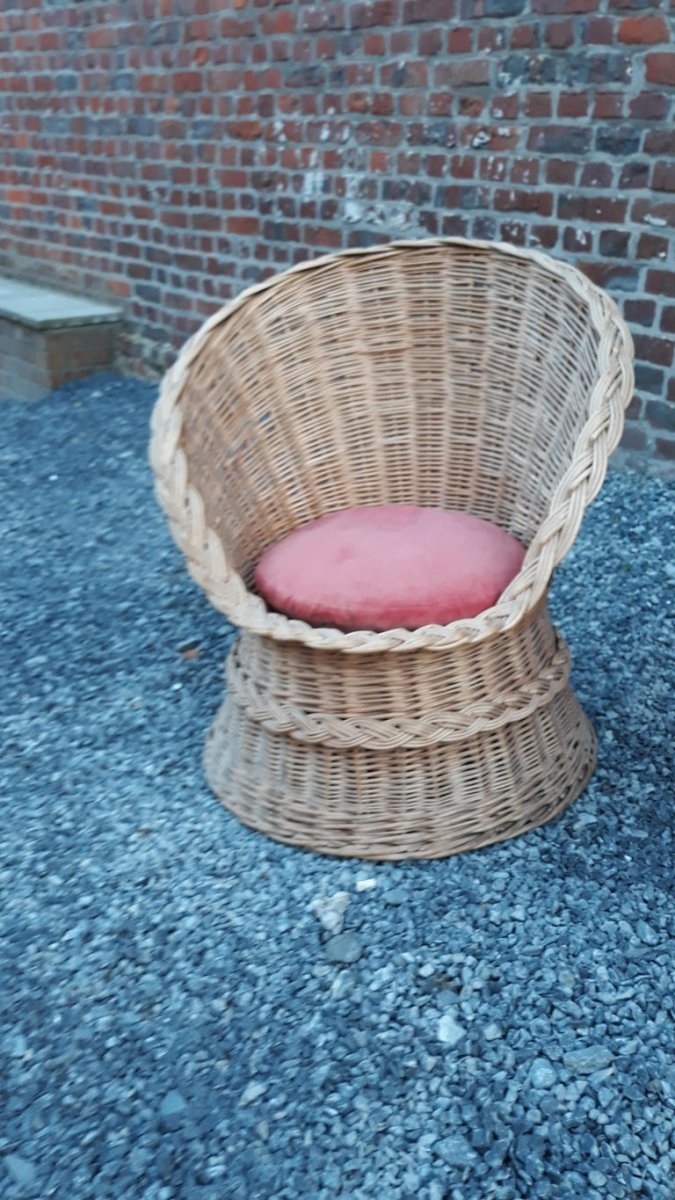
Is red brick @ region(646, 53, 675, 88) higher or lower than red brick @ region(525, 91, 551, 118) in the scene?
higher

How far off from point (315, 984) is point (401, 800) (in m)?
0.34

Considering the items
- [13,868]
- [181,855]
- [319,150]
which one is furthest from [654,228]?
[13,868]

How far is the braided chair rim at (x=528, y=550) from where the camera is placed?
1.54 meters

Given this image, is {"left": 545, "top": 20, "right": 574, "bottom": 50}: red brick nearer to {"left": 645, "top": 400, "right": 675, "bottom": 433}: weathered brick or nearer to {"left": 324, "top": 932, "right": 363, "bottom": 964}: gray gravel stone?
{"left": 645, "top": 400, "right": 675, "bottom": 433}: weathered brick

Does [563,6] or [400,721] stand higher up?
[563,6]

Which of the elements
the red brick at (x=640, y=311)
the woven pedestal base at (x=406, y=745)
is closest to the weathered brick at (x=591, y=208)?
the red brick at (x=640, y=311)

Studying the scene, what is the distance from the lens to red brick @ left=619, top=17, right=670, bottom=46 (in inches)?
102

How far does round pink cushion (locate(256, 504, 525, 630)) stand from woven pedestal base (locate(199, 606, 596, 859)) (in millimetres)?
68

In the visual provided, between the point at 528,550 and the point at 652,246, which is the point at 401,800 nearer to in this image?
the point at 528,550

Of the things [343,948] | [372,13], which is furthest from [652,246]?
[343,948]

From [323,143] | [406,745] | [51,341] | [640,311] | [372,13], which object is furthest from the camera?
[51,341]

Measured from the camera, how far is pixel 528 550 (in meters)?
1.62

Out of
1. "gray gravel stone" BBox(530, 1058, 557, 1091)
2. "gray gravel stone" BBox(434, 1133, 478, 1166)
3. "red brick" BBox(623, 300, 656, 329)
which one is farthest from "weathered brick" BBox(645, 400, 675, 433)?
"gray gravel stone" BBox(434, 1133, 478, 1166)

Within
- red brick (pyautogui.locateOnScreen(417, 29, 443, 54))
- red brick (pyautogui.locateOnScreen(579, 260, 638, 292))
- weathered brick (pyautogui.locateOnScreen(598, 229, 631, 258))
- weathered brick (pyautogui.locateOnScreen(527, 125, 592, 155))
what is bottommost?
red brick (pyautogui.locateOnScreen(579, 260, 638, 292))
